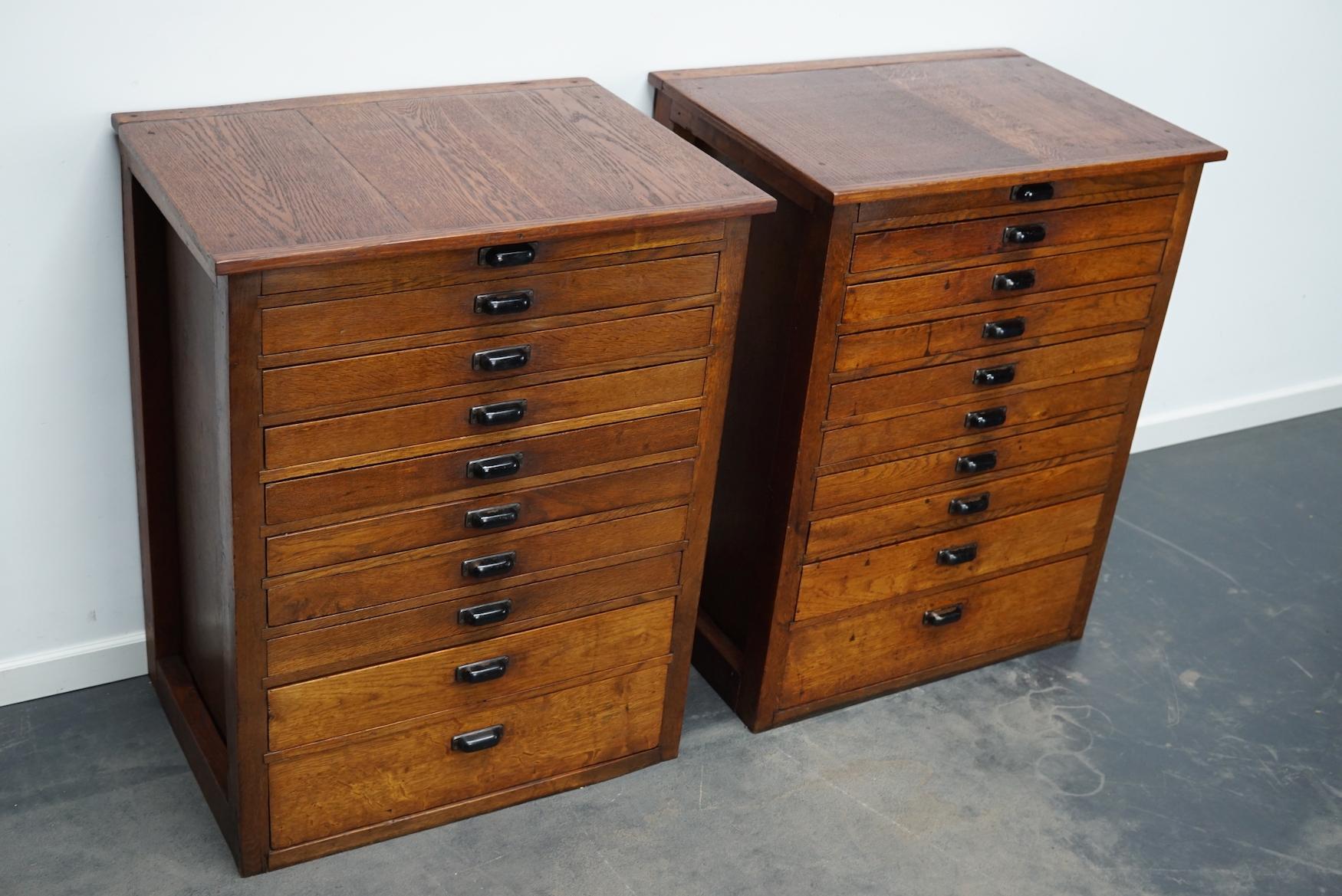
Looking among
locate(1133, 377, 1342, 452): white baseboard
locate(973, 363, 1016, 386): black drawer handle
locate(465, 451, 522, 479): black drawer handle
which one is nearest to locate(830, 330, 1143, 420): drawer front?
locate(973, 363, 1016, 386): black drawer handle

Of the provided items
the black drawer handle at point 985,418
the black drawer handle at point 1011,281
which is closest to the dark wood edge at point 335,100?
the black drawer handle at point 1011,281

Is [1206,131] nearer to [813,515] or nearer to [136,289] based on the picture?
[813,515]

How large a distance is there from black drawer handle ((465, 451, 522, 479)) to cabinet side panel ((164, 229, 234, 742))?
33 centimetres

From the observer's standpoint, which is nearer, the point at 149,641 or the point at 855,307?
the point at 855,307

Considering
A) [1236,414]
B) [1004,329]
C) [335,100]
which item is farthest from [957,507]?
[1236,414]

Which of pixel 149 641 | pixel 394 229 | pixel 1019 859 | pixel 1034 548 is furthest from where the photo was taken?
pixel 1034 548

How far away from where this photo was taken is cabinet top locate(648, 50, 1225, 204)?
2248mm

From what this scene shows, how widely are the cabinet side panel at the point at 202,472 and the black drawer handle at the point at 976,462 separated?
48.0 inches

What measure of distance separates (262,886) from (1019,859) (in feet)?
3.85

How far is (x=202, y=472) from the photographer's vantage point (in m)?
2.17

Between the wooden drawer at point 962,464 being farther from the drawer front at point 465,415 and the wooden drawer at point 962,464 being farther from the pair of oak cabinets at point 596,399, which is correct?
the drawer front at point 465,415

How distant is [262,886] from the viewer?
221 centimetres

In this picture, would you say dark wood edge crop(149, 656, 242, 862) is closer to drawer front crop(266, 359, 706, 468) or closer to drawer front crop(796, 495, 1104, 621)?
drawer front crop(266, 359, 706, 468)

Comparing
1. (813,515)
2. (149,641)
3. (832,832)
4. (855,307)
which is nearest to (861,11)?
(855,307)
